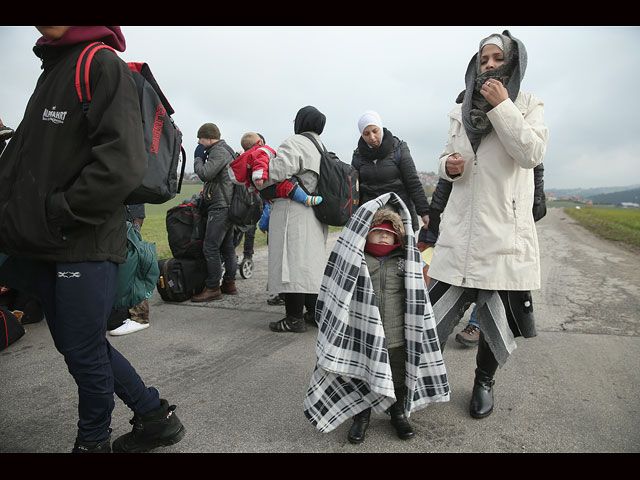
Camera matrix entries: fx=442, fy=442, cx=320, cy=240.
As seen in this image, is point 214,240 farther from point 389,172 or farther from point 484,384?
point 484,384

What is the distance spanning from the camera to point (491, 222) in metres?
2.73

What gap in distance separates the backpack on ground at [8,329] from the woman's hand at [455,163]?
3.87m

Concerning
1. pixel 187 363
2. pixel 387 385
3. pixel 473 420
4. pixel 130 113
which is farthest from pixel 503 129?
pixel 187 363

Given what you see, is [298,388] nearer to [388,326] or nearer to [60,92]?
[388,326]

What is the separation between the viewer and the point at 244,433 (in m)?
2.54

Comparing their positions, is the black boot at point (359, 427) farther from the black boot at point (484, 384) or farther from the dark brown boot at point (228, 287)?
the dark brown boot at point (228, 287)

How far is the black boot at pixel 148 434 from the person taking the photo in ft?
7.60

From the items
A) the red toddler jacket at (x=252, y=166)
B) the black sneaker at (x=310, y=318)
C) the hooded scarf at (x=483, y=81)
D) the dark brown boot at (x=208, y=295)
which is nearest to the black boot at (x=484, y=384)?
the hooded scarf at (x=483, y=81)

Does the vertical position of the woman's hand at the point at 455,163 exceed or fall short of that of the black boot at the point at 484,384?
it exceeds it

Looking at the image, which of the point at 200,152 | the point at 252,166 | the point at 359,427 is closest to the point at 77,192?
the point at 359,427

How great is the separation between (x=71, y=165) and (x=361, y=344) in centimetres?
168

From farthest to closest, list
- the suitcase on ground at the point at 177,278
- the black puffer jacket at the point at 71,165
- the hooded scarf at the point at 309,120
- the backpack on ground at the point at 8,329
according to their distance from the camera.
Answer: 1. the suitcase on ground at the point at 177,278
2. the hooded scarf at the point at 309,120
3. the backpack on ground at the point at 8,329
4. the black puffer jacket at the point at 71,165

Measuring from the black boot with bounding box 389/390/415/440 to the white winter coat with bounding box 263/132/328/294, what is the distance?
5.85 ft

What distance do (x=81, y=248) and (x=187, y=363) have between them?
6.34 feet
